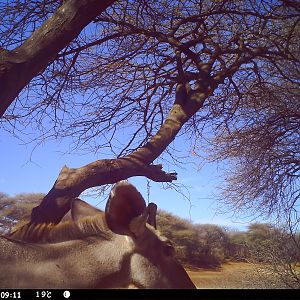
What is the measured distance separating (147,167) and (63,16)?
2.20 meters

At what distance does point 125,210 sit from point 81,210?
2.23 feet

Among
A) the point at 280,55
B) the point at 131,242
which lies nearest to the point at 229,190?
the point at 280,55

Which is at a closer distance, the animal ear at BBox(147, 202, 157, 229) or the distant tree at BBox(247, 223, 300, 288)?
the animal ear at BBox(147, 202, 157, 229)

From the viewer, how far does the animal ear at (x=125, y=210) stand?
2.96 metres

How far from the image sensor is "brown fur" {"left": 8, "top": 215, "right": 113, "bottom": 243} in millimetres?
3055

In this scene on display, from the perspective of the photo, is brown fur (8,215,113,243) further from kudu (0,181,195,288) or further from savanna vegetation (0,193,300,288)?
savanna vegetation (0,193,300,288)

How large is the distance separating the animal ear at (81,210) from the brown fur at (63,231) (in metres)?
0.29

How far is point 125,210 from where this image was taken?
3.03 meters

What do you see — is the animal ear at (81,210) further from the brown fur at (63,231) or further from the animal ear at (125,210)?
the animal ear at (125,210)

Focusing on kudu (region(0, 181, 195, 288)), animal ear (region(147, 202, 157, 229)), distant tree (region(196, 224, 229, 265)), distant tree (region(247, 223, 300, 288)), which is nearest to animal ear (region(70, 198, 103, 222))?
kudu (region(0, 181, 195, 288))

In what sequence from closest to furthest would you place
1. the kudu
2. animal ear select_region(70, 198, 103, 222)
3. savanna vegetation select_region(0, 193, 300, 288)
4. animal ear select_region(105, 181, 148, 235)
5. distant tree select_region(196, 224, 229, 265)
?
the kudu
animal ear select_region(105, 181, 148, 235)
animal ear select_region(70, 198, 103, 222)
savanna vegetation select_region(0, 193, 300, 288)
distant tree select_region(196, 224, 229, 265)

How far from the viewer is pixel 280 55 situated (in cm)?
781

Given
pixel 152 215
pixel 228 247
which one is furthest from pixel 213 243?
pixel 152 215

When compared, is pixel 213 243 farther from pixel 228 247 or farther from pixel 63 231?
pixel 63 231
